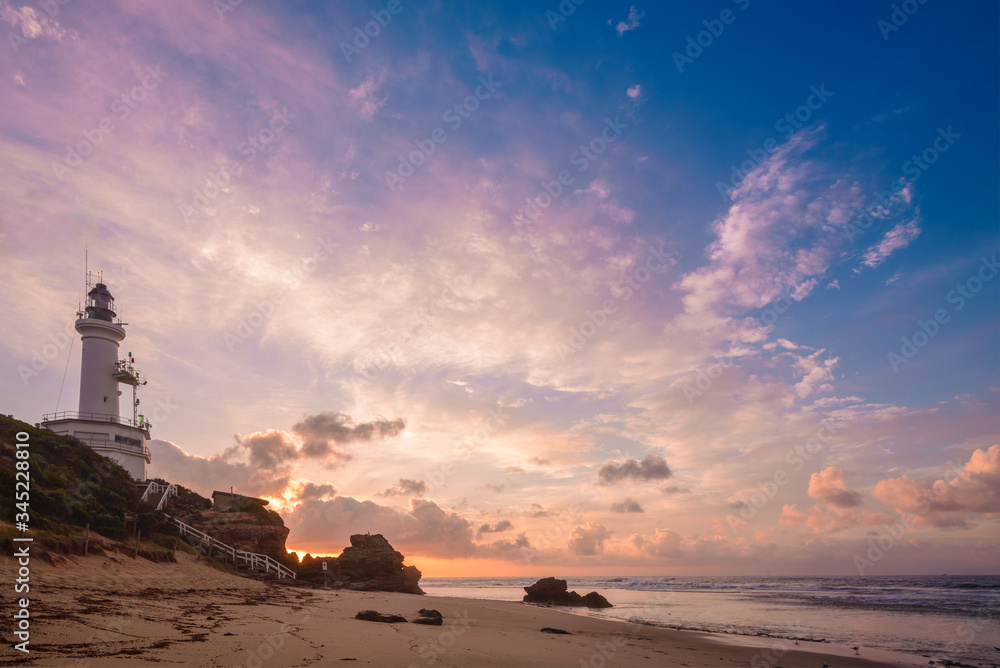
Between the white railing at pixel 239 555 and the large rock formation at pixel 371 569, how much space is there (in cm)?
486

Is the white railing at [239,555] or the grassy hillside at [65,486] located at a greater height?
the grassy hillside at [65,486]

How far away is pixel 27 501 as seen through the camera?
19.1 metres

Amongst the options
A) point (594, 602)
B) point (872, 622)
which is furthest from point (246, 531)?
point (872, 622)

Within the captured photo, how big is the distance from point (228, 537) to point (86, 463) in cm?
977

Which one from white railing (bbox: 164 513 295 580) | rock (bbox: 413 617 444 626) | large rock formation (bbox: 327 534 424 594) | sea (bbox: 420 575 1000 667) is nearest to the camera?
rock (bbox: 413 617 444 626)

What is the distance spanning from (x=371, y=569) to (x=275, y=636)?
29.9 meters

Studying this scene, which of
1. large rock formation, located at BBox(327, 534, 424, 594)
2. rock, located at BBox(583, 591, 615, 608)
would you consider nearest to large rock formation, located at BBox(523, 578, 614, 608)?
rock, located at BBox(583, 591, 615, 608)

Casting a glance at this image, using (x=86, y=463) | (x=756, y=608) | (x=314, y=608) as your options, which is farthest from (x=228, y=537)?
(x=756, y=608)

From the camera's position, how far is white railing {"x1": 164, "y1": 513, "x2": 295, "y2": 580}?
30.5 metres

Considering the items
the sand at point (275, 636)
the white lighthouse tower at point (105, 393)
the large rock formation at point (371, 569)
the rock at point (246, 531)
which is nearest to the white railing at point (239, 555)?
the rock at point (246, 531)

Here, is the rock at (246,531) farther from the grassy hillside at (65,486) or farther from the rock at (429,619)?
the rock at (429,619)

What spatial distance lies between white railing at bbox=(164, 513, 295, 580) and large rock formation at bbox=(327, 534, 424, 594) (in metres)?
4.86

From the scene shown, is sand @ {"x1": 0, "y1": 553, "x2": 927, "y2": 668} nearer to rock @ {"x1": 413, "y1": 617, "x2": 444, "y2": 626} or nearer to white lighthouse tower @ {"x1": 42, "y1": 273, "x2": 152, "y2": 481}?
rock @ {"x1": 413, "y1": 617, "x2": 444, "y2": 626}

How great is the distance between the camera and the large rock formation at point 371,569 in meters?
38.0
